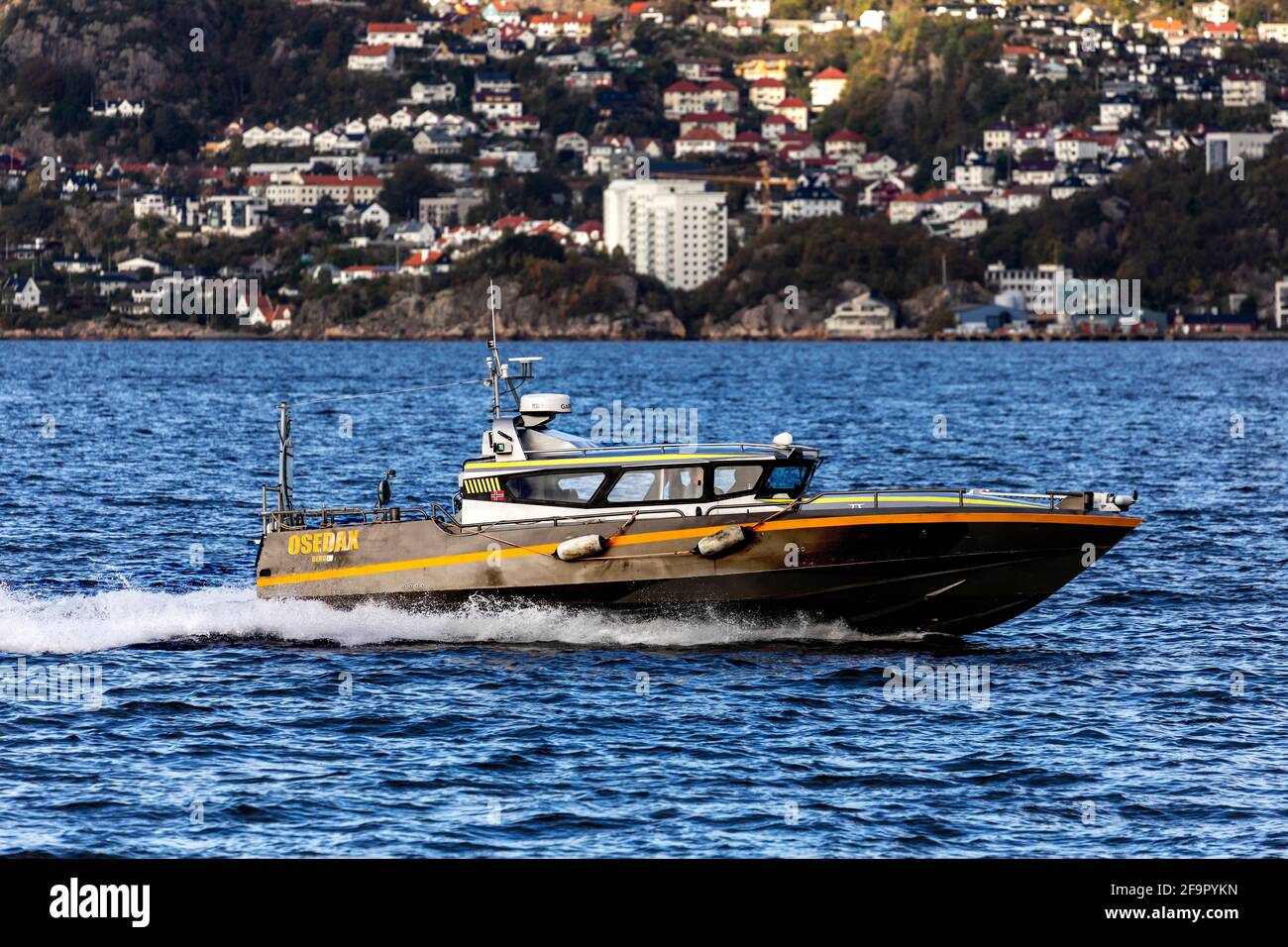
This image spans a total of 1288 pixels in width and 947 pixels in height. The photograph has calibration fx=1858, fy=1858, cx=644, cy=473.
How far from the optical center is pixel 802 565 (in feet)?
86.8

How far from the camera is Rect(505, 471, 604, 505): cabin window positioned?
27250 mm

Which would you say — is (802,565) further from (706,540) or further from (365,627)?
(365,627)

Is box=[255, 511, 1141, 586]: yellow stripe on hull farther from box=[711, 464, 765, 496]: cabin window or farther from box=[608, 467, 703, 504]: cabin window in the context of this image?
box=[711, 464, 765, 496]: cabin window

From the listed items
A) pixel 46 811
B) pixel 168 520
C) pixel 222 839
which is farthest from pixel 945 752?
pixel 168 520

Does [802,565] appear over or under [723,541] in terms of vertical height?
under

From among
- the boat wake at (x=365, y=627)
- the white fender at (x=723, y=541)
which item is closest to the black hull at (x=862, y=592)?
the boat wake at (x=365, y=627)

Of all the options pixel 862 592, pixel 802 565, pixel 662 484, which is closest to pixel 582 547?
pixel 662 484
